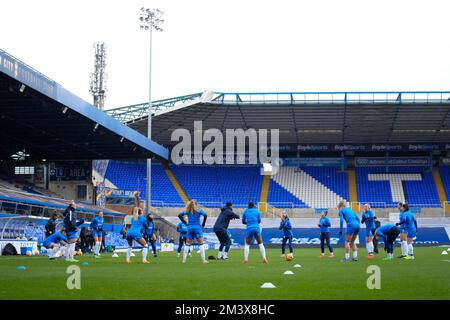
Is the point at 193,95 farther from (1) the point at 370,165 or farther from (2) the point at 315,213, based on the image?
(1) the point at 370,165

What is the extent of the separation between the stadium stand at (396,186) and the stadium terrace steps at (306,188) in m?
2.72

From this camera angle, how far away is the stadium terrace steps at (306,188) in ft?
183

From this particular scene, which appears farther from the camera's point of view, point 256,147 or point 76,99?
point 256,147

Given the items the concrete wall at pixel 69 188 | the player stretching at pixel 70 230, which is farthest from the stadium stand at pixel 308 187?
the player stretching at pixel 70 230

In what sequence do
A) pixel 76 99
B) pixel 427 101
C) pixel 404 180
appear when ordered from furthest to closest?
pixel 404 180 → pixel 427 101 → pixel 76 99

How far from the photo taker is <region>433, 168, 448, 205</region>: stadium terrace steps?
55.2 m

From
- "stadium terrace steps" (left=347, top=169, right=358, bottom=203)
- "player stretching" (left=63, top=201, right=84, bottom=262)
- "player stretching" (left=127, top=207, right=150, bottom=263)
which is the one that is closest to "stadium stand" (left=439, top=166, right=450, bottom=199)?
"stadium terrace steps" (left=347, top=169, right=358, bottom=203)

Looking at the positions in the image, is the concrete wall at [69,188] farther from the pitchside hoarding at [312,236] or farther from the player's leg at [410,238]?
the player's leg at [410,238]

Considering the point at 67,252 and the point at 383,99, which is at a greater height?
the point at 383,99

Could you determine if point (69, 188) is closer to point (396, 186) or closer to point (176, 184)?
point (176, 184)

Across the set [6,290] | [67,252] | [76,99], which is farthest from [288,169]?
[6,290]

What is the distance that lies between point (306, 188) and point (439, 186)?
38.1 feet

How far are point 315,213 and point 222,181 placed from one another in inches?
449

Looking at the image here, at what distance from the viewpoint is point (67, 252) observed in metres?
20.8
